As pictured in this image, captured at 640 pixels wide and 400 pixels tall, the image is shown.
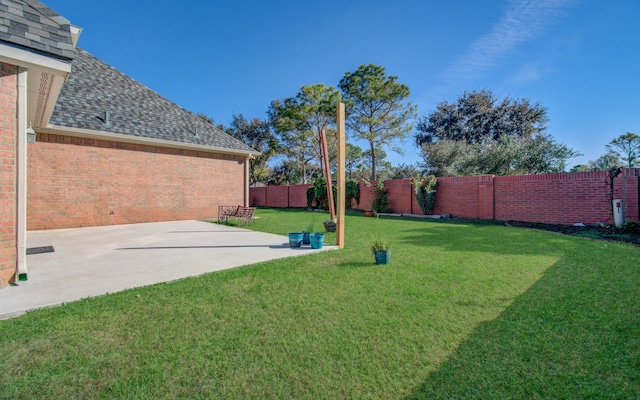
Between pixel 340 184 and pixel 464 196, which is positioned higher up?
pixel 340 184

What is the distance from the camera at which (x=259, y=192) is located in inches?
1123

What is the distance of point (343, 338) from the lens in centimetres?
269

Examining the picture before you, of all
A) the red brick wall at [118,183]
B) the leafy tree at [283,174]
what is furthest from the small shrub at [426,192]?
the leafy tree at [283,174]

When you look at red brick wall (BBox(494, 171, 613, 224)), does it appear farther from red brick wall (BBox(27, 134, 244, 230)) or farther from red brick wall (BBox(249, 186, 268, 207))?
red brick wall (BBox(249, 186, 268, 207))

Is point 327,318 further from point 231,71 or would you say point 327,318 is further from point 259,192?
point 259,192

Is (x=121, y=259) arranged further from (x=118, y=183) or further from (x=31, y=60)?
(x=118, y=183)

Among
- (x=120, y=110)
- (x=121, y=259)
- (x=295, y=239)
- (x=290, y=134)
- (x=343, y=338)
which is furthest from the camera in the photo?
(x=290, y=134)

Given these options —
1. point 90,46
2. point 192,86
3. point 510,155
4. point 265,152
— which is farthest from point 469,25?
point 265,152

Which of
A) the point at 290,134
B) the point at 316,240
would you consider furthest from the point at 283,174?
the point at 316,240

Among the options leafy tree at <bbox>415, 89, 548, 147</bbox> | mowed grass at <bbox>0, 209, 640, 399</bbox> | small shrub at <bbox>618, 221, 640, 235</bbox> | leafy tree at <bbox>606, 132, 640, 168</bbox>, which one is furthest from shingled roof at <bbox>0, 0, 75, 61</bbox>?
leafy tree at <bbox>606, 132, 640, 168</bbox>

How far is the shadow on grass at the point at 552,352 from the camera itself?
199 centimetres

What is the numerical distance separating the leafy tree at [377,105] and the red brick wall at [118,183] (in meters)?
14.7

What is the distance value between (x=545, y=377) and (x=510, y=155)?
1647 centimetres

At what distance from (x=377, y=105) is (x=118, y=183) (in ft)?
67.5
